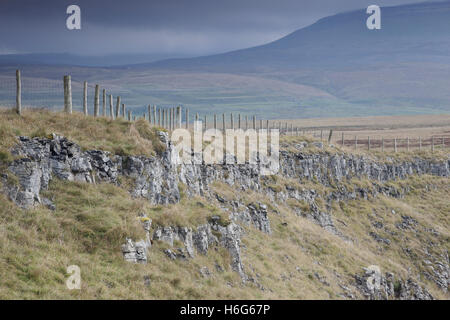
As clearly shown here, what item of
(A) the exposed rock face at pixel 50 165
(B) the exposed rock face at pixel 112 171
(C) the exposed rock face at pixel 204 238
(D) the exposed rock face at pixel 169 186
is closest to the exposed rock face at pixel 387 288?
(D) the exposed rock face at pixel 169 186

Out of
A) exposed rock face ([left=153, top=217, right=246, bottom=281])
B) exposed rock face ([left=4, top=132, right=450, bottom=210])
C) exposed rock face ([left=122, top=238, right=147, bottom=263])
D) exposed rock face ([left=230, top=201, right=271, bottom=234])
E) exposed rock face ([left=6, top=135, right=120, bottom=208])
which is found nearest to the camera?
exposed rock face ([left=122, top=238, right=147, bottom=263])

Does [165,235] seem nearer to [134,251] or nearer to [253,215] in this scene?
[134,251]

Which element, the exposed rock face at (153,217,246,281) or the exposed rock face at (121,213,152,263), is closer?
the exposed rock face at (121,213,152,263)

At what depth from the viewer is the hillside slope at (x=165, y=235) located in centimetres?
1798

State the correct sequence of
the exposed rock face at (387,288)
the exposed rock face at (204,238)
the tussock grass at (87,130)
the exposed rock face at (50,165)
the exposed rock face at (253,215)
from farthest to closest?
the exposed rock face at (387,288), the exposed rock face at (253,215), the tussock grass at (87,130), the exposed rock face at (204,238), the exposed rock face at (50,165)

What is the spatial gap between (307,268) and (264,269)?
5.81m

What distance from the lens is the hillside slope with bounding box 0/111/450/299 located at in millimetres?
17984

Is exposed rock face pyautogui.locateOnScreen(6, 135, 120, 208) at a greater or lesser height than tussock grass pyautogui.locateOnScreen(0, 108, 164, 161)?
lesser

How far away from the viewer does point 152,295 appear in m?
18.2

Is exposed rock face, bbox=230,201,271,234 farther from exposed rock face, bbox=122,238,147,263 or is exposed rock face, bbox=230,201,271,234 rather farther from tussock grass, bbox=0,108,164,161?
exposed rock face, bbox=122,238,147,263

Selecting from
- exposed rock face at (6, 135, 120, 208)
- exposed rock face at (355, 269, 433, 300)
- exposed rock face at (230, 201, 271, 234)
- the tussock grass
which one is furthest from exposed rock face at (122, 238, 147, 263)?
exposed rock face at (355, 269, 433, 300)

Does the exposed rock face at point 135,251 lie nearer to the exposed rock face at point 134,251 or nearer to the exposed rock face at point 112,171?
the exposed rock face at point 134,251

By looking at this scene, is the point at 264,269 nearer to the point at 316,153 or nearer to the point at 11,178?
the point at 11,178
